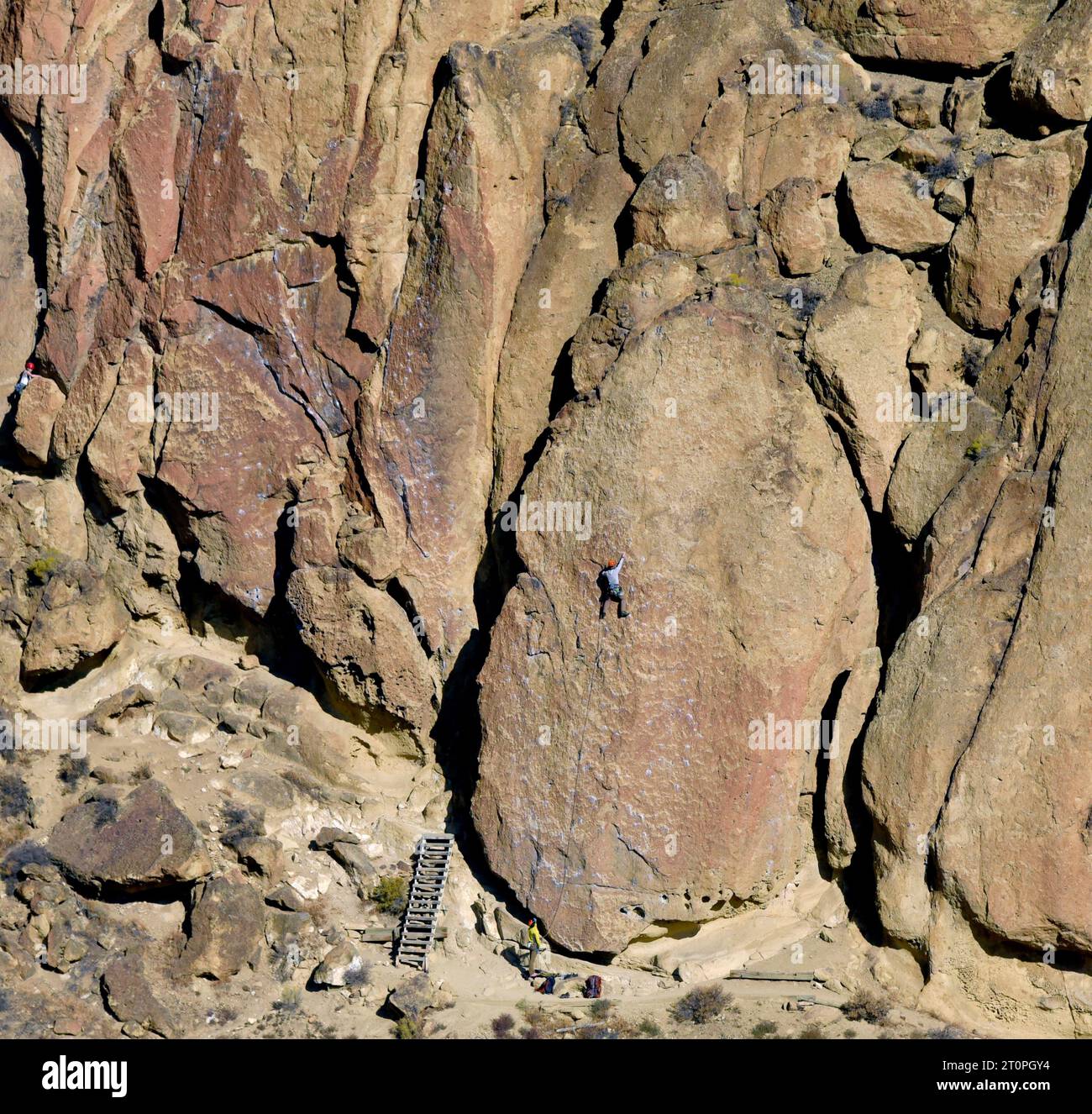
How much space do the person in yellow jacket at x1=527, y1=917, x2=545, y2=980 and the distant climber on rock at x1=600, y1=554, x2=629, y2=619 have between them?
4393 mm

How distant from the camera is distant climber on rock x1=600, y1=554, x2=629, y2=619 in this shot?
73.8ft

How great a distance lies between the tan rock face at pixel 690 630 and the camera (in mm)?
22516

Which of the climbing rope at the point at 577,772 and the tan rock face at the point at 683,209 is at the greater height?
the tan rock face at the point at 683,209

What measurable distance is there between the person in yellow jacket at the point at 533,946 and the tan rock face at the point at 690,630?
23 cm

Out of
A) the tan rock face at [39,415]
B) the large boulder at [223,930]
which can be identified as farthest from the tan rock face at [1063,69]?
the tan rock face at [39,415]

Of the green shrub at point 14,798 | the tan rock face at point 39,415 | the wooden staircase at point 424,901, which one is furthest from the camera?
the tan rock face at point 39,415

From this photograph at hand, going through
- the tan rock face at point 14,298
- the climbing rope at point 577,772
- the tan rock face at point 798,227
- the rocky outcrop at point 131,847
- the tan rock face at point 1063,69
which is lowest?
the rocky outcrop at point 131,847

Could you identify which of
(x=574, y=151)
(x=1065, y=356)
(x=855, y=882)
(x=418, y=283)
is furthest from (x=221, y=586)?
(x=1065, y=356)

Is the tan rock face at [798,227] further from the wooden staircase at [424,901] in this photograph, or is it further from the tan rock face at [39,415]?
the tan rock face at [39,415]

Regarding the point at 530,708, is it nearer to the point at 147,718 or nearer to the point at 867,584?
the point at 867,584

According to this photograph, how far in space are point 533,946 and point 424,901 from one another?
1.86 meters

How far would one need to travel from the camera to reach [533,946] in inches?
911

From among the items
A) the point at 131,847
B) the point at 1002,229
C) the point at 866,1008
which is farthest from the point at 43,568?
the point at 1002,229

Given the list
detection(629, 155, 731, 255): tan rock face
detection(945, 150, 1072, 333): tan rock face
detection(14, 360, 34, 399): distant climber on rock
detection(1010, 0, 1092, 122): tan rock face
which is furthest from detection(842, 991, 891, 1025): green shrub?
detection(14, 360, 34, 399): distant climber on rock
